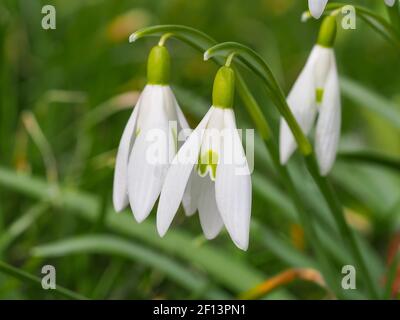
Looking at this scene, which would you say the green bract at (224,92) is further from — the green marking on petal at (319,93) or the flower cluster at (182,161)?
the green marking on petal at (319,93)

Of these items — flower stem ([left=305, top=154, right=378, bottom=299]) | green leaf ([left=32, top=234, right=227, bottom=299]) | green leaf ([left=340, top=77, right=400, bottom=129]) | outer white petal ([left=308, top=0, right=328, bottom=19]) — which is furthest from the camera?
green leaf ([left=340, top=77, right=400, bottom=129])

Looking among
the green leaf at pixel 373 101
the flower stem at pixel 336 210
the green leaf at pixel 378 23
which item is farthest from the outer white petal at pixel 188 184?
the green leaf at pixel 373 101

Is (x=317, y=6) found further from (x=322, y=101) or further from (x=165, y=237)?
(x=165, y=237)

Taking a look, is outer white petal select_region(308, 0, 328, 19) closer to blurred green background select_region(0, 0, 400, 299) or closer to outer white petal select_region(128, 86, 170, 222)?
outer white petal select_region(128, 86, 170, 222)

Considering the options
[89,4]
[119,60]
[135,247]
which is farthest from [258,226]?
[89,4]

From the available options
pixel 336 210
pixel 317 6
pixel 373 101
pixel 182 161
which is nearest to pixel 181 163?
pixel 182 161

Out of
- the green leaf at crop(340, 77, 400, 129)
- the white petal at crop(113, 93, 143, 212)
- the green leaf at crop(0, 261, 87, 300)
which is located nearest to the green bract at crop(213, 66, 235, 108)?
the white petal at crop(113, 93, 143, 212)
